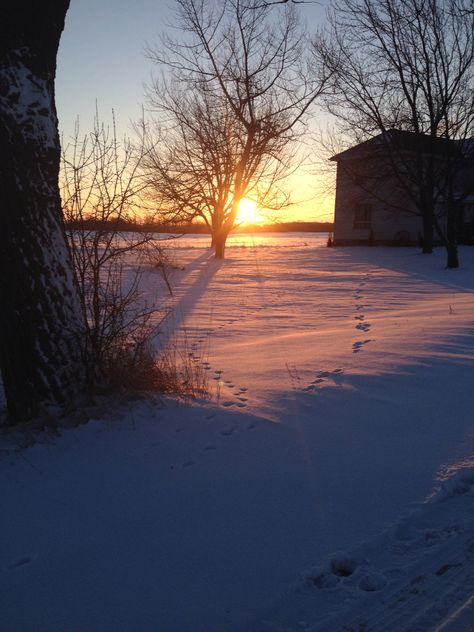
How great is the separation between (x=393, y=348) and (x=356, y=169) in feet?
71.2

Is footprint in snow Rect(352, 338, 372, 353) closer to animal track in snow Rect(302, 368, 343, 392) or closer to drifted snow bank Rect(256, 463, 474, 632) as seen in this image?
animal track in snow Rect(302, 368, 343, 392)

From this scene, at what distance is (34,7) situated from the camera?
11.4ft

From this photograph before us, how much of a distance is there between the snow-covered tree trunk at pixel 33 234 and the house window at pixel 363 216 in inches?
1210

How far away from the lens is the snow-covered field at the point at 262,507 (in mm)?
2121

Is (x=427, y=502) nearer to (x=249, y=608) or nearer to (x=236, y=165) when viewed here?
(x=249, y=608)

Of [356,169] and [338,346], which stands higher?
[356,169]

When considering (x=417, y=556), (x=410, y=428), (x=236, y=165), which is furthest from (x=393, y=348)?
(x=236, y=165)

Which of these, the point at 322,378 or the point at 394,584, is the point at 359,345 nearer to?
the point at 322,378

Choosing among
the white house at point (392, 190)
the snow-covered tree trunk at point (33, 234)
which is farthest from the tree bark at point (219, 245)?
the snow-covered tree trunk at point (33, 234)

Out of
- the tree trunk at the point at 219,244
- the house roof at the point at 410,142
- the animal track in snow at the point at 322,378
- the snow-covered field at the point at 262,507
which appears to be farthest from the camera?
the tree trunk at the point at 219,244

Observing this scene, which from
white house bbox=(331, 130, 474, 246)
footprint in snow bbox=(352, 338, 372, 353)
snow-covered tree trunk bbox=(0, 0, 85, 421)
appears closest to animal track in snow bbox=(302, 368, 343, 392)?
footprint in snow bbox=(352, 338, 372, 353)

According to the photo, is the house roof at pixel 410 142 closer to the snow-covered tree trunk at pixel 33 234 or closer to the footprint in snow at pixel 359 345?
the footprint in snow at pixel 359 345

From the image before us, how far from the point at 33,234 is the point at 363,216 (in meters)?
31.4

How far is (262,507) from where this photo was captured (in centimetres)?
279
